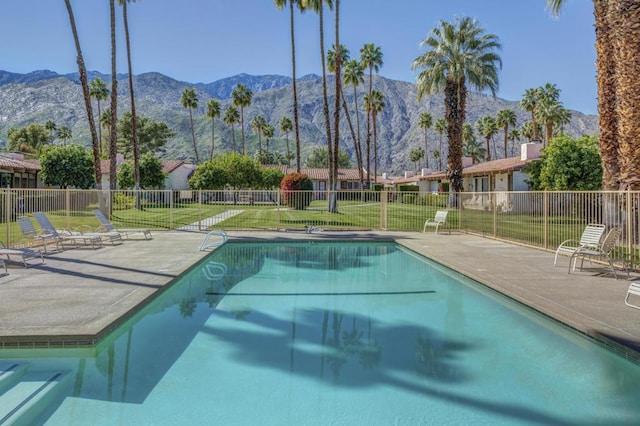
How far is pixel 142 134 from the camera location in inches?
3132

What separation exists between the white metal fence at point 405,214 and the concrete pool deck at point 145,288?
113 cm

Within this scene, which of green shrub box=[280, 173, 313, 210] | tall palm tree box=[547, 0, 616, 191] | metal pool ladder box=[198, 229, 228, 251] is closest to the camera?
tall palm tree box=[547, 0, 616, 191]

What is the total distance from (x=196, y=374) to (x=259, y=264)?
7.62 meters

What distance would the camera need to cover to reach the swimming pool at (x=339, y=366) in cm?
415

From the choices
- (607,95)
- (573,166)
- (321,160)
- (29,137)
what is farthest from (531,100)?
(29,137)

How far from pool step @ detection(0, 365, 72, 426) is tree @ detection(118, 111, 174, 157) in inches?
3026

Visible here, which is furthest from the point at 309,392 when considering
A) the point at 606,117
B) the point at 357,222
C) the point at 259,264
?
the point at 357,222

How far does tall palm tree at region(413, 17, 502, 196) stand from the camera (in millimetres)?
27078

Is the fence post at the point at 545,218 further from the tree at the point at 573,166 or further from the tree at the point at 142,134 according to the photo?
the tree at the point at 142,134

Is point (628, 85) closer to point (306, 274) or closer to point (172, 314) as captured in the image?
point (306, 274)

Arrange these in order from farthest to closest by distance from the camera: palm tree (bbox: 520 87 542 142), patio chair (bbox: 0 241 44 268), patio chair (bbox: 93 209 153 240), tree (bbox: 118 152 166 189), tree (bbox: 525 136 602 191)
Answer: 1. palm tree (bbox: 520 87 542 142)
2. tree (bbox: 118 152 166 189)
3. tree (bbox: 525 136 602 191)
4. patio chair (bbox: 93 209 153 240)
5. patio chair (bbox: 0 241 44 268)

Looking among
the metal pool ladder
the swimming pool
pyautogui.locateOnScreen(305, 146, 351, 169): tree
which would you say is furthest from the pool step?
pyautogui.locateOnScreen(305, 146, 351, 169): tree

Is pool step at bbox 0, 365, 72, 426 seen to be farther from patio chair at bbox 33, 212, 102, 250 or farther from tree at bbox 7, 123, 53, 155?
tree at bbox 7, 123, 53, 155

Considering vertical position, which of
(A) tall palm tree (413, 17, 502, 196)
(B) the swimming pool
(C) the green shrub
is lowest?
(B) the swimming pool
